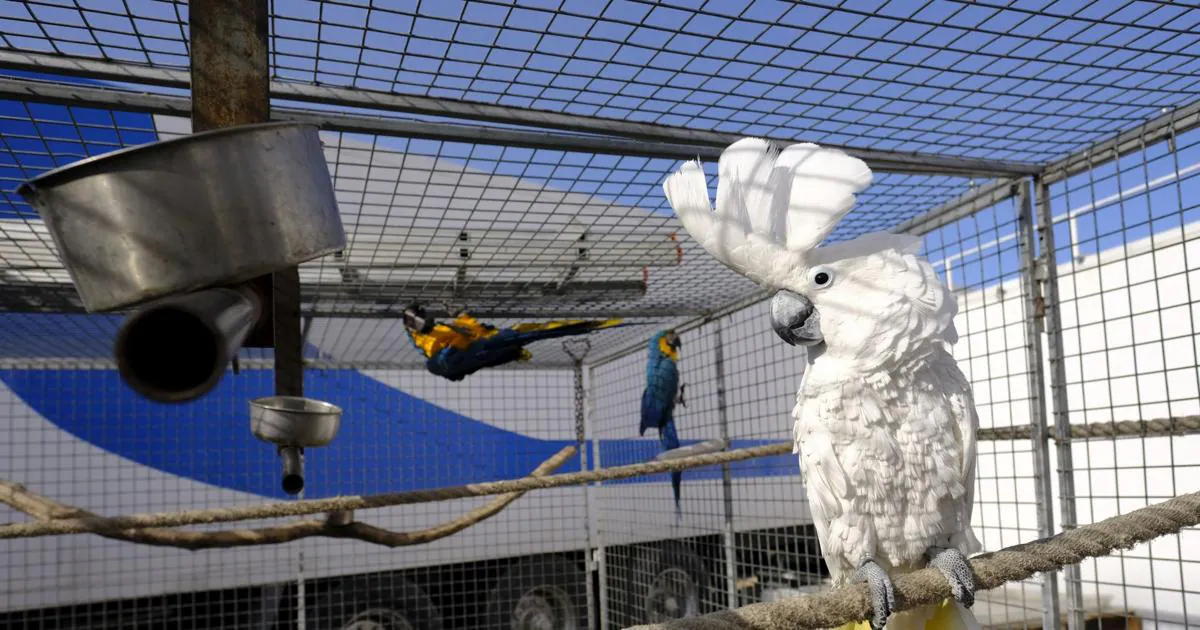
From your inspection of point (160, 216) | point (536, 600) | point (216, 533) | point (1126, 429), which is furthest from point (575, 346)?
point (160, 216)

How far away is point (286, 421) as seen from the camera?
4.10ft

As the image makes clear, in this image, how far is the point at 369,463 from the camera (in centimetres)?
392

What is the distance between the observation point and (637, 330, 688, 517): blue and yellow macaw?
3.34 m

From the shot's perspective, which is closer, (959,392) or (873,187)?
(959,392)

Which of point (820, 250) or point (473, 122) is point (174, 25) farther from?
point (820, 250)

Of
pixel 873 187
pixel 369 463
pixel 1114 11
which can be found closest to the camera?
pixel 1114 11

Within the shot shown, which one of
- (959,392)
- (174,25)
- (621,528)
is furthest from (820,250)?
(621,528)

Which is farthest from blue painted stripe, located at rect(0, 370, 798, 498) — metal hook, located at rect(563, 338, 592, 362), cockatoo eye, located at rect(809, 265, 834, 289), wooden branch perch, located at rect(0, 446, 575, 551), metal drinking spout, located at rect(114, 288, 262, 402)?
metal drinking spout, located at rect(114, 288, 262, 402)

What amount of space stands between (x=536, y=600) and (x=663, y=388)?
60.4 inches

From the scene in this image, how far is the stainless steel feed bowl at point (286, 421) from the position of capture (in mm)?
1241

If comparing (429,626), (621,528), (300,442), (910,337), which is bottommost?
(429,626)

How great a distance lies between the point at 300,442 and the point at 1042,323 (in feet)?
6.02

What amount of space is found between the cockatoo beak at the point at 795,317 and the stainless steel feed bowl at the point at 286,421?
0.83 m

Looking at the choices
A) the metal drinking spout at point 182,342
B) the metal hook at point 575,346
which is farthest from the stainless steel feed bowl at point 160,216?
the metal hook at point 575,346
